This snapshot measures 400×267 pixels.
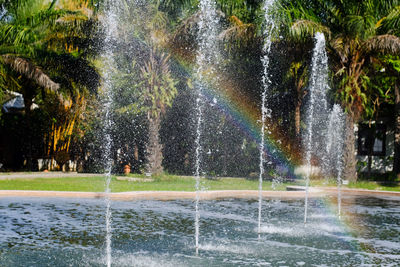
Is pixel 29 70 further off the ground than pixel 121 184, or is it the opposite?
pixel 29 70

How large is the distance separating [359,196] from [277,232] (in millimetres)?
9529

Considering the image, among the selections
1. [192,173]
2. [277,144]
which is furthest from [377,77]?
[192,173]

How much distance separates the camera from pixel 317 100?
98.6 ft

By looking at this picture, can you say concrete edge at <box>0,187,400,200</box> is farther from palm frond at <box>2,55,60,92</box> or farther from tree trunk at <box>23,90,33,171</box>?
tree trunk at <box>23,90,33,171</box>

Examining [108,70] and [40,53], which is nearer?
[40,53]

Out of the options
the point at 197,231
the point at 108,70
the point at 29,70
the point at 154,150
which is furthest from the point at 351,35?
the point at 197,231

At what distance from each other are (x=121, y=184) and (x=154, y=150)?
15.7 feet

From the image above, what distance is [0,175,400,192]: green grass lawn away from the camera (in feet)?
62.1

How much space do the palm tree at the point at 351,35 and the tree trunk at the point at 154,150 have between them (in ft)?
25.0

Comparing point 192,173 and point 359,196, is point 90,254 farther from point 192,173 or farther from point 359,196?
point 192,173

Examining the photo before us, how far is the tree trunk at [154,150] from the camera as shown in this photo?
2609 cm

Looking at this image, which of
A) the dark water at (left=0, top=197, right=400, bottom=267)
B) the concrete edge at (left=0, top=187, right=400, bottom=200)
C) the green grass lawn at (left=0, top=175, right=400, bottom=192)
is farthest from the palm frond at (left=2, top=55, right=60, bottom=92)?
the dark water at (left=0, top=197, right=400, bottom=267)

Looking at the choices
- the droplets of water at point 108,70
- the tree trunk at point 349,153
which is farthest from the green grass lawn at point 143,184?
the droplets of water at point 108,70

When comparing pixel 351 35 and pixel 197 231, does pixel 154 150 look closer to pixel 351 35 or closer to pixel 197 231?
pixel 351 35
